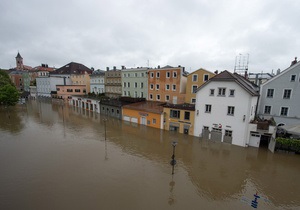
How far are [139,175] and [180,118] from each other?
13.3 meters

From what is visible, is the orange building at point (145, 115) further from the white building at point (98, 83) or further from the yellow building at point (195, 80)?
the white building at point (98, 83)

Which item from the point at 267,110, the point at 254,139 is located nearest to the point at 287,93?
the point at 267,110

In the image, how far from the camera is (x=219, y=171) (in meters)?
13.8

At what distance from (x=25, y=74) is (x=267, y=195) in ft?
345

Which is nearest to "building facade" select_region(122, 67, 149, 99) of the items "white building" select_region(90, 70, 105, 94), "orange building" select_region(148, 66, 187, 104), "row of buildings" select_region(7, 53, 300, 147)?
"row of buildings" select_region(7, 53, 300, 147)

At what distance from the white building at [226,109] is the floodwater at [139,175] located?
5.08 ft

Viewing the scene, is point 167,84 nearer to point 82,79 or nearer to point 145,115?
point 145,115

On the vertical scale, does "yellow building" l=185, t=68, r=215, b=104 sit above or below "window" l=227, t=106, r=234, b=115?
above

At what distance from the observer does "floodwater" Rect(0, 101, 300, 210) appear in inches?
392

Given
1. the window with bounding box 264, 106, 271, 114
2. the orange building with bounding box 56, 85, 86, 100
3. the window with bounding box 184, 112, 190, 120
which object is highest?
the orange building with bounding box 56, 85, 86, 100

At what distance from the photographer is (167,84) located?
32594mm

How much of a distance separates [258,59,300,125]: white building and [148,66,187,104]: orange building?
544 inches

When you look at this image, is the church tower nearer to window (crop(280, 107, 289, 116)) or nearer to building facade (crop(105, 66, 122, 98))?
building facade (crop(105, 66, 122, 98))

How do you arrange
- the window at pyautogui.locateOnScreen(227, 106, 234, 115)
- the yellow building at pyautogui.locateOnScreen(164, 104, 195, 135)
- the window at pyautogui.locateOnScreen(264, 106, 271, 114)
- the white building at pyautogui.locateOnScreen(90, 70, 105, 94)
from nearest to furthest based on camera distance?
the window at pyautogui.locateOnScreen(227, 106, 234, 115), the window at pyautogui.locateOnScreen(264, 106, 271, 114), the yellow building at pyautogui.locateOnScreen(164, 104, 195, 135), the white building at pyautogui.locateOnScreen(90, 70, 105, 94)
